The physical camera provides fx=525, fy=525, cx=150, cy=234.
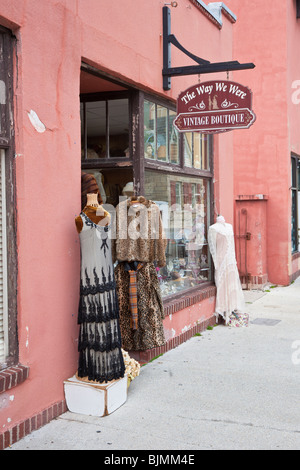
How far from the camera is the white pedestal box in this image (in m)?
4.38

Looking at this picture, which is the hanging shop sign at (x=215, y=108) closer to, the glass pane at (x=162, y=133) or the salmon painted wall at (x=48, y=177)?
the glass pane at (x=162, y=133)

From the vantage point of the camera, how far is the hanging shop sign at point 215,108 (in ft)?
19.0

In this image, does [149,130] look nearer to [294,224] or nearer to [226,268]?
[226,268]

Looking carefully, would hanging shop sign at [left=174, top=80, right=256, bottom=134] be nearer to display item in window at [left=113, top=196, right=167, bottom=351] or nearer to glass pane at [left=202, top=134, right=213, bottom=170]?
display item in window at [left=113, top=196, right=167, bottom=351]

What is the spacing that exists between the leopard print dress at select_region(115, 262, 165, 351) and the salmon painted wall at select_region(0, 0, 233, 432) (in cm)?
100

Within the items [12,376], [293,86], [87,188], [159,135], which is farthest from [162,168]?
[293,86]

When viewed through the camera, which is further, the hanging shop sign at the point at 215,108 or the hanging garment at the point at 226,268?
Result: the hanging garment at the point at 226,268

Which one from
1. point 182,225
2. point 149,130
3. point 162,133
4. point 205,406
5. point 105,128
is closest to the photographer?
point 205,406

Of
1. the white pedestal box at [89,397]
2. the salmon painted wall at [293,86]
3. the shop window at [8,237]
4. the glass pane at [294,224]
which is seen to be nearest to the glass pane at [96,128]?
the shop window at [8,237]

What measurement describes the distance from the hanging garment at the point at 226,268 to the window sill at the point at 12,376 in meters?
4.50

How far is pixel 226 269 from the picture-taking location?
7965 mm

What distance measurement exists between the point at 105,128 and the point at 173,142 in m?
1.26
